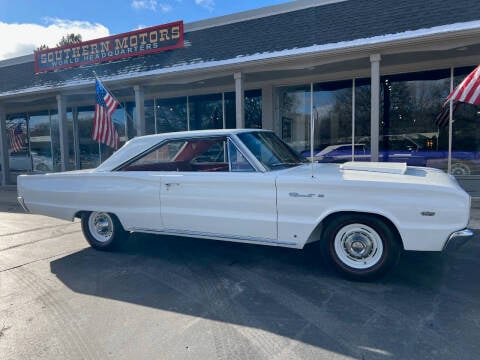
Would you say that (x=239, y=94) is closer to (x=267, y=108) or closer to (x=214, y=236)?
(x=267, y=108)

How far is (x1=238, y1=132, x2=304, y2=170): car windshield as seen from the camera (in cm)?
453

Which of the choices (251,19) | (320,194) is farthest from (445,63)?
(320,194)

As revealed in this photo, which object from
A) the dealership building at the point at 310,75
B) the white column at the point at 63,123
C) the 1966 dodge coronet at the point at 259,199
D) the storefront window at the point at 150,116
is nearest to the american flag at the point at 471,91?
the dealership building at the point at 310,75

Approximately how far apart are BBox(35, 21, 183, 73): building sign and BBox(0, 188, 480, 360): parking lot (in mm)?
7881

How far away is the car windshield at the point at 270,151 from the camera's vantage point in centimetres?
453

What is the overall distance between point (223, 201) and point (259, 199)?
46cm

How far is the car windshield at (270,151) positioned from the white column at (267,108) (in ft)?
20.8

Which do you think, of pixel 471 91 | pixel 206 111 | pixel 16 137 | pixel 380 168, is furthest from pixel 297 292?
pixel 16 137

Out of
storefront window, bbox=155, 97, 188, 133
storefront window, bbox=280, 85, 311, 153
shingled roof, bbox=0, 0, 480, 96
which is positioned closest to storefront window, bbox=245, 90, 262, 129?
storefront window, bbox=280, 85, 311, 153

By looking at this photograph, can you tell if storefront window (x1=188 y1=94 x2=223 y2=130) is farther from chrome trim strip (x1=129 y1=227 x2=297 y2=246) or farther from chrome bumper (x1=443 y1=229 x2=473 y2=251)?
chrome bumper (x1=443 y1=229 x2=473 y2=251)

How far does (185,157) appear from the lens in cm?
541

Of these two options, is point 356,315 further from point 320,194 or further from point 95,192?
point 95,192

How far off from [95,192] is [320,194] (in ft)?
10.2

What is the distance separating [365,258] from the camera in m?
3.92
